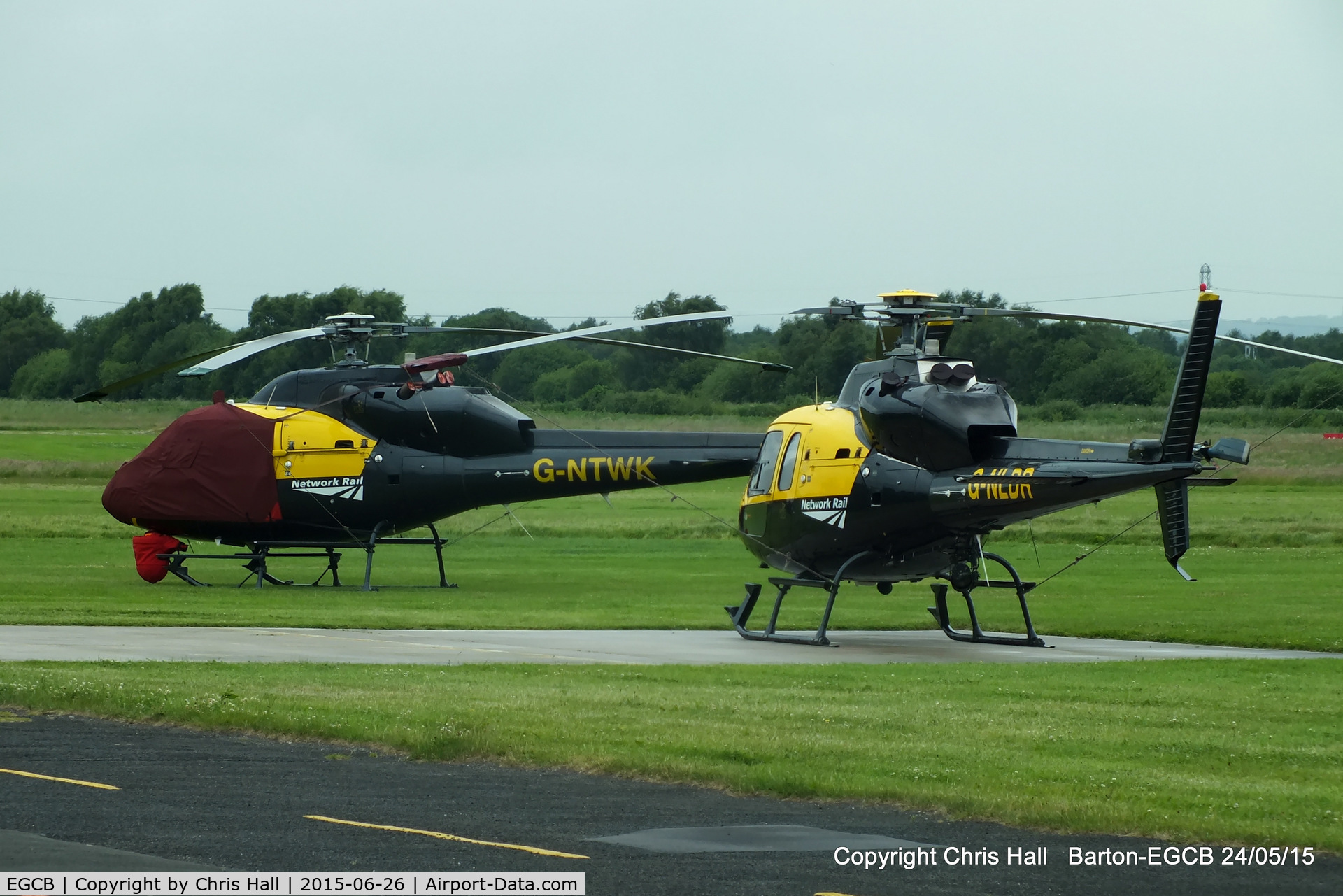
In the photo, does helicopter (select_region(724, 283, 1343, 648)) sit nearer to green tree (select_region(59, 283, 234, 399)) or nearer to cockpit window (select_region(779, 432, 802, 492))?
cockpit window (select_region(779, 432, 802, 492))

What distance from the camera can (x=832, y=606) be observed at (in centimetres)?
2031

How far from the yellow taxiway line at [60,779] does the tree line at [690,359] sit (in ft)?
108

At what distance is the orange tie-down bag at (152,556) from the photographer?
1112 inches

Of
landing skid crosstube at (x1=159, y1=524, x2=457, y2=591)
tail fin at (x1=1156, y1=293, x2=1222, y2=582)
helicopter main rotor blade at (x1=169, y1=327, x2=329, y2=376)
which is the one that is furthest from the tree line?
tail fin at (x1=1156, y1=293, x2=1222, y2=582)

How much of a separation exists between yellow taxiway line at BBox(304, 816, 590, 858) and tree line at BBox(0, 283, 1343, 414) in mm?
34374

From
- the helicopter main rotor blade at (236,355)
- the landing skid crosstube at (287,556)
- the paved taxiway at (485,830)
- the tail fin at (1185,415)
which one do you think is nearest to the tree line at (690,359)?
the landing skid crosstube at (287,556)

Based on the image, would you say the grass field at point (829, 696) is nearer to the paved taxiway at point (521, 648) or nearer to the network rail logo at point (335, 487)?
the paved taxiway at point (521, 648)

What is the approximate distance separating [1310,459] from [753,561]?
135 feet

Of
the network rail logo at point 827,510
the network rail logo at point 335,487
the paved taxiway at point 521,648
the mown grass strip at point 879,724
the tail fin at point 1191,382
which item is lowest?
the paved taxiway at point 521,648

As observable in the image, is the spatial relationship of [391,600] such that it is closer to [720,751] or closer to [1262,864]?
[720,751]

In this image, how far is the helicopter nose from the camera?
91.0ft

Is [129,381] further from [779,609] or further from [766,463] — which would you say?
[779,609]

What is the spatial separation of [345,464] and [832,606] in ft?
34.5

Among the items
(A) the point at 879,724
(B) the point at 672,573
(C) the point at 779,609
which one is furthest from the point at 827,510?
(B) the point at 672,573
